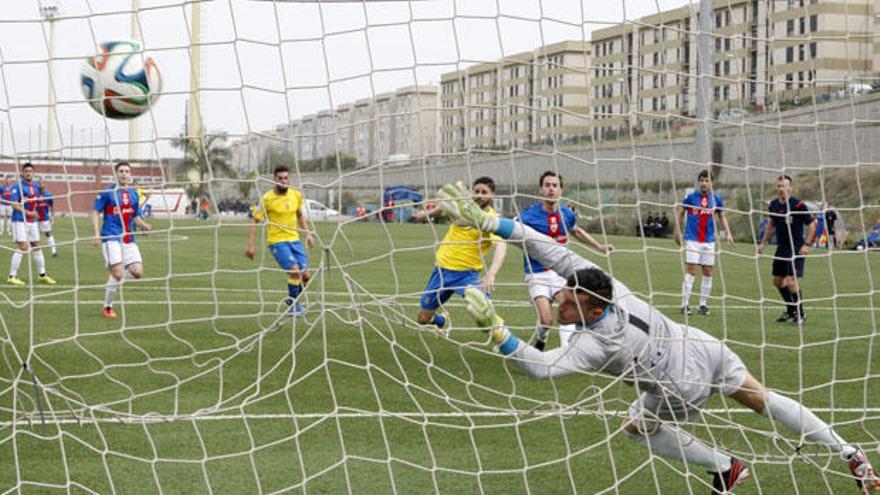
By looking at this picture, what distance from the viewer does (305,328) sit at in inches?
464

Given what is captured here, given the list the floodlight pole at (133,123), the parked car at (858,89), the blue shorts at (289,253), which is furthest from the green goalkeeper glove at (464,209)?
the blue shorts at (289,253)

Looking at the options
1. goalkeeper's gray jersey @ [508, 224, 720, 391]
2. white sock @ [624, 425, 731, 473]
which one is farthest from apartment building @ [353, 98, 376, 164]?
white sock @ [624, 425, 731, 473]

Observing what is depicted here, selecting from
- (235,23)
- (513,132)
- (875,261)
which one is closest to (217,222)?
(235,23)

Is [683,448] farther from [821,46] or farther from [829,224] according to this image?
[829,224]

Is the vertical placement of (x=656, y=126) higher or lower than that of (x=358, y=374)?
higher

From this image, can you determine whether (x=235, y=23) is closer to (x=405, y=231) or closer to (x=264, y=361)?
(x=264, y=361)

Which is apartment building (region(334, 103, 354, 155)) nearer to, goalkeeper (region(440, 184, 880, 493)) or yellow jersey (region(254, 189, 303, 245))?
goalkeeper (region(440, 184, 880, 493))

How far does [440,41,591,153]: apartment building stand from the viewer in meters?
6.43

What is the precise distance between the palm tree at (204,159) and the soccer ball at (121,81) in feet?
0.99

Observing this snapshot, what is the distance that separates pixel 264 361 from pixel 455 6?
4.16 meters

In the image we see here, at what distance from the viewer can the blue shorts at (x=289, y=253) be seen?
1240cm

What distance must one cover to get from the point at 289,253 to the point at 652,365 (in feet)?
25.0

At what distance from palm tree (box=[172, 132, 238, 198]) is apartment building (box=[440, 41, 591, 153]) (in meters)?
1.36

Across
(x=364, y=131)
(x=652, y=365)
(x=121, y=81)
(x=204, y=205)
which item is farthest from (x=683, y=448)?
(x=204, y=205)
